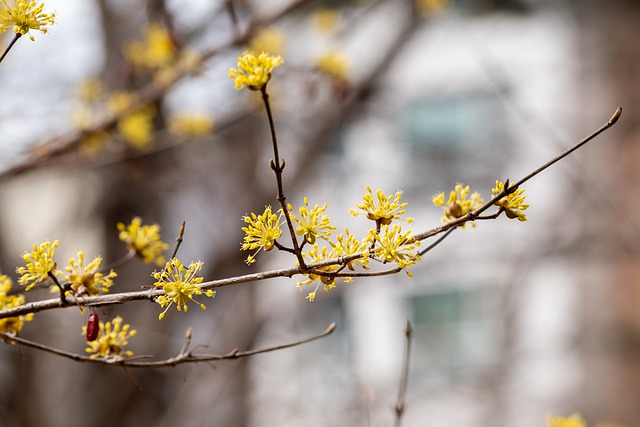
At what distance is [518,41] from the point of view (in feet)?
23.7

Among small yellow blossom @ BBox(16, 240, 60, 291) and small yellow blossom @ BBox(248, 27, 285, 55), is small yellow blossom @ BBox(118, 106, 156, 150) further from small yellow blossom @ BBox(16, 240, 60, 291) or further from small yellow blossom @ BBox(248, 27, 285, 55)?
small yellow blossom @ BBox(16, 240, 60, 291)

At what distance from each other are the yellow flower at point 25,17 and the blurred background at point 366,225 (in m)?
2.00

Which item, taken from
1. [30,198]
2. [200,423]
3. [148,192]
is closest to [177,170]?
[148,192]

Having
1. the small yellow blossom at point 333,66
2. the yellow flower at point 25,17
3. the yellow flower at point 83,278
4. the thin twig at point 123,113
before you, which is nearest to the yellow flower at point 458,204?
the yellow flower at point 83,278

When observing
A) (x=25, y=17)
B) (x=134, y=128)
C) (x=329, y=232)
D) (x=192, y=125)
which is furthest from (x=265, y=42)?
(x=329, y=232)

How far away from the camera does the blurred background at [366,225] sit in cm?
386

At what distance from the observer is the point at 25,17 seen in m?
0.84

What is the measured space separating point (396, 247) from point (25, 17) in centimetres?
53

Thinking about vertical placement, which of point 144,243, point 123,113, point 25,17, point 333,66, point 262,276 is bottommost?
point 262,276

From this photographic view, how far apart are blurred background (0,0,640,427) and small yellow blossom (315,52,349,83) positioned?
2.32ft

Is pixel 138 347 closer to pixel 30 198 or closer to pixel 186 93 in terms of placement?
pixel 186 93

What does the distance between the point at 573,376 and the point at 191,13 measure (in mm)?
5287

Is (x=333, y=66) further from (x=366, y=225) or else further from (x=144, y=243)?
(x=366, y=225)

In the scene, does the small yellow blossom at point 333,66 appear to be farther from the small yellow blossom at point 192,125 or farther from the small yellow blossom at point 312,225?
the small yellow blossom at point 312,225
